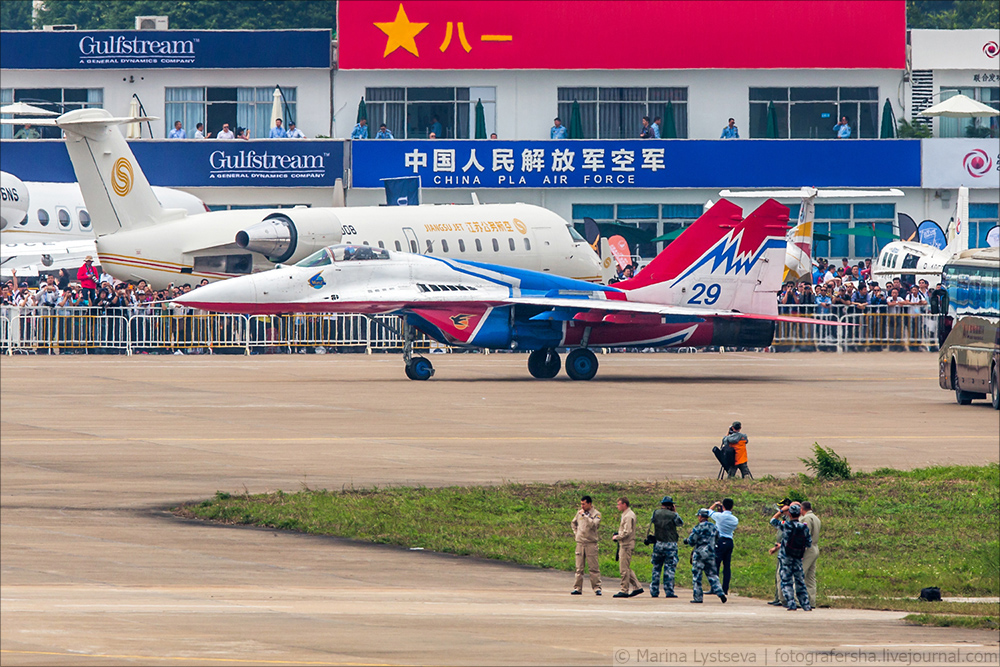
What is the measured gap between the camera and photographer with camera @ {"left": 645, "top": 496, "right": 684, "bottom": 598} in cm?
1755

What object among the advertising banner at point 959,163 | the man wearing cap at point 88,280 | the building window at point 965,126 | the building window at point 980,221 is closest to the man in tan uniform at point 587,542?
the man wearing cap at point 88,280

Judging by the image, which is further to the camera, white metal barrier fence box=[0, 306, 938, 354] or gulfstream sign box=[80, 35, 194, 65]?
gulfstream sign box=[80, 35, 194, 65]

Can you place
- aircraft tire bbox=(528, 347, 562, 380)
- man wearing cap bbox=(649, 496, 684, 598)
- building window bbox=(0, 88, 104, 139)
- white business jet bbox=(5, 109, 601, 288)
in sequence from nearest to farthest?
man wearing cap bbox=(649, 496, 684, 598) < aircraft tire bbox=(528, 347, 562, 380) < white business jet bbox=(5, 109, 601, 288) < building window bbox=(0, 88, 104, 139)

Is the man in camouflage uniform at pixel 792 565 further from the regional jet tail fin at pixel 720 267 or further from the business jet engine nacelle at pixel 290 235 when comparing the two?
the business jet engine nacelle at pixel 290 235

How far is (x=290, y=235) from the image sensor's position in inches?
1796

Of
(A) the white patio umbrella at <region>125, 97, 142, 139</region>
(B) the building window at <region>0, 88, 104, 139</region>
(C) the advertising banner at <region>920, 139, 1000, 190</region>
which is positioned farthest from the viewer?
(B) the building window at <region>0, 88, 104, 139</region>

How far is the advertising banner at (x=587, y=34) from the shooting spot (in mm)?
66750

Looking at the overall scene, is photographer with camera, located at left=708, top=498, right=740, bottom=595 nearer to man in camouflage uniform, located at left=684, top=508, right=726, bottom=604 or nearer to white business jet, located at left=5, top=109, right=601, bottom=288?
man in camouflage uniform, located at left=684, top=508, right=726, bottom=604

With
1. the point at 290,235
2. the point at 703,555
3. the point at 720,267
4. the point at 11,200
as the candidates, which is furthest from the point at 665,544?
the point at 11,200

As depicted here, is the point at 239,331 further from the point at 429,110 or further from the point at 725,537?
the point at 725,537

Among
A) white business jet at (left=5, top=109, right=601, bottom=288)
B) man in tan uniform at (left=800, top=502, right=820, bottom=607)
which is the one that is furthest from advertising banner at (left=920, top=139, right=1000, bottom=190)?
man in tan uniform at (left=800, top=502, right=820, bottom=607)

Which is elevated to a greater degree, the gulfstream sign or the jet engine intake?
the gulfstream sign

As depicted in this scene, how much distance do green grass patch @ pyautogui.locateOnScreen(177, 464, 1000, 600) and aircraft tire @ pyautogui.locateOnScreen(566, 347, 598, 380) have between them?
1511 cm

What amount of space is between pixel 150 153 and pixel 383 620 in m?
52.3
